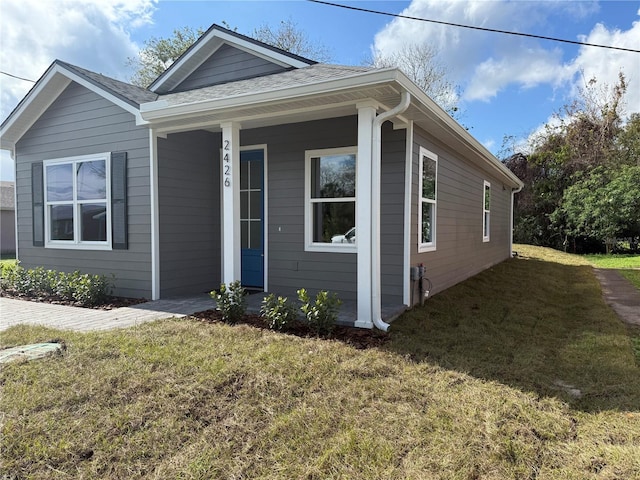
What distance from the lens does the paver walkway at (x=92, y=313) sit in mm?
4645

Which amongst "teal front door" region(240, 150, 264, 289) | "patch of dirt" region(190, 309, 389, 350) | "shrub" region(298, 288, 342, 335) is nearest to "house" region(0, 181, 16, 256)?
"teal front door" region(240, 150, 264, 289)

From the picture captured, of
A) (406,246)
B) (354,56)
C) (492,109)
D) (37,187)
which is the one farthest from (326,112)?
(492,109)

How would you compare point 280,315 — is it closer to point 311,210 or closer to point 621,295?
point 311,210

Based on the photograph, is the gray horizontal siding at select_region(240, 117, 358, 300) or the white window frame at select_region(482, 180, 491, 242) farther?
the white window frame at select_region(482, 180, 491, 242)

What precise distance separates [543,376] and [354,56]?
18.9m

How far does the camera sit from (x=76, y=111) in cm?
670

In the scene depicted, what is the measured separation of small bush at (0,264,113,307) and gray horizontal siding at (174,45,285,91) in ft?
12.1

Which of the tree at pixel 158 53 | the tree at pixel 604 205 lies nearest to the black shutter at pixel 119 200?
the tree at pixel 158 53

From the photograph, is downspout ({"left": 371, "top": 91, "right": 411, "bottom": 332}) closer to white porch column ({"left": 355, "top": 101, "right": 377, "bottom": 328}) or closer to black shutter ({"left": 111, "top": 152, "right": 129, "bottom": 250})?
white porch column ({"left": 355, "top": 101, "right": 377, "bottom": 328})

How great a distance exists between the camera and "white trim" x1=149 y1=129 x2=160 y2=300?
5.90 m

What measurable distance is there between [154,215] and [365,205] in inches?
130

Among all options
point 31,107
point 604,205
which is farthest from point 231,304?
point 604,205

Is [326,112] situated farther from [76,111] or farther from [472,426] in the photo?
[76,111]

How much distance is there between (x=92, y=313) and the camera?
5.26 metres
